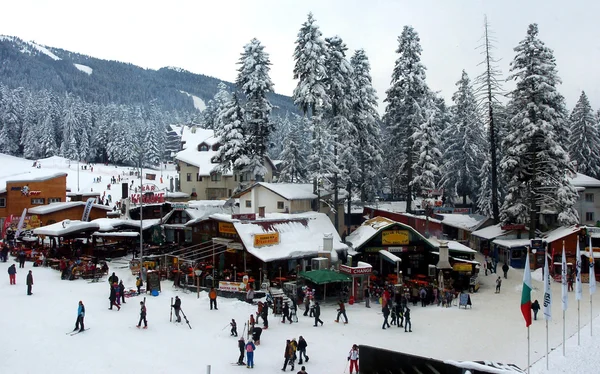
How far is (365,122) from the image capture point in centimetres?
4472

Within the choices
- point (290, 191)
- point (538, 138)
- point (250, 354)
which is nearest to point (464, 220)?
point (538, 138)

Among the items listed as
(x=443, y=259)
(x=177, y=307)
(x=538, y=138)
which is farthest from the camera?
(x=538, y=138)

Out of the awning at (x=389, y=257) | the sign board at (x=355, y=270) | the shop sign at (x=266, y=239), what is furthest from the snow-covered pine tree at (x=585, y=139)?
the shop sign at (x=266, y=239)

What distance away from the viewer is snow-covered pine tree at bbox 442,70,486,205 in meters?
56.4

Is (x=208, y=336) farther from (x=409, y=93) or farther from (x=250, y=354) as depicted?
(x=409, y=93)

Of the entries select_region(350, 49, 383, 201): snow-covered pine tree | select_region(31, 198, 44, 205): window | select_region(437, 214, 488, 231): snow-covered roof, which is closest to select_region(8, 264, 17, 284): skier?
select_region(31, 198, 44, 205): window

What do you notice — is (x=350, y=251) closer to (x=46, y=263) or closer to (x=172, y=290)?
(x=172, y=290)

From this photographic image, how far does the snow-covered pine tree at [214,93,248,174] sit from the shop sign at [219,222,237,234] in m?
15.0

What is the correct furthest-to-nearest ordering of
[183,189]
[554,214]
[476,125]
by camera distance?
[183,189], [476,125], [554,214]

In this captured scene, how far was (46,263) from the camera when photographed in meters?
33.1

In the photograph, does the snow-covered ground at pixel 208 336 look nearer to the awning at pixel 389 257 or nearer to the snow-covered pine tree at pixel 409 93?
the awning at pixel 389 257

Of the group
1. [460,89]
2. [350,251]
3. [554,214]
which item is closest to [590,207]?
[554,214]

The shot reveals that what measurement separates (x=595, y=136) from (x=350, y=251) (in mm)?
44006

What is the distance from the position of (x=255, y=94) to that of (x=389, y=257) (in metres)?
22.9
